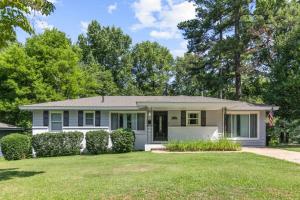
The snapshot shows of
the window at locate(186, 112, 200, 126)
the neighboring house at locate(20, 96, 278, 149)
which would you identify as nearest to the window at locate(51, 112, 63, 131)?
the neighboring house at locate(20, 96, 278, 149)

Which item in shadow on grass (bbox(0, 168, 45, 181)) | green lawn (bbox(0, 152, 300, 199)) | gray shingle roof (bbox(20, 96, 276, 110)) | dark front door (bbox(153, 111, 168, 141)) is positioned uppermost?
gray shingle roof (bbox(20, 96, 276, 110))

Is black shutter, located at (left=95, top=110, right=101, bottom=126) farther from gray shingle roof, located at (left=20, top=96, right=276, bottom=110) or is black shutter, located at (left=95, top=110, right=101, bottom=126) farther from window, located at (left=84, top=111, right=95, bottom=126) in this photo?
gray shingle roof, located at (left=20, top=96, right=276, bottom=110)

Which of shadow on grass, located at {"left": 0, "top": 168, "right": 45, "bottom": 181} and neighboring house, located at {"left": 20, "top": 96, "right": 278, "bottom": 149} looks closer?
shadow on grass, located at {"left": 0, "top": 168, "right": 45, "bottom": 181}

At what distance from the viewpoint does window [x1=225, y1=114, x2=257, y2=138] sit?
91.4ft

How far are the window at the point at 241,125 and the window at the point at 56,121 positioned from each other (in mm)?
10695

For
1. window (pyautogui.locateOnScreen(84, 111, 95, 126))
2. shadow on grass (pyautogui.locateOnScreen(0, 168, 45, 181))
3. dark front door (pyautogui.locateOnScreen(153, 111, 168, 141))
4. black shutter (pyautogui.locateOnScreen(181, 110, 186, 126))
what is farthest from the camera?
dark front door (pyautogui.locateOnScreen(153, 111, 168, 141))

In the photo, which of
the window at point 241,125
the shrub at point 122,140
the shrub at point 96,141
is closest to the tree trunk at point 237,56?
the window at point 241,125

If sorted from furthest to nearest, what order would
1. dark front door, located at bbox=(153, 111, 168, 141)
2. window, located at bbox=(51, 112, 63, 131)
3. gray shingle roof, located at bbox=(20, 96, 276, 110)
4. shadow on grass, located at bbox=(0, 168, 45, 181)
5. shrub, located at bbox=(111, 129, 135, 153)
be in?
1. dark front door, located at bbox=(153, 111, 168, 141)
2. window, located at bbox=(51, 112, 63, 131)
3. gray shingle roof, located at bbox=(20, 96, 276, 110)
4. shrub, located at bbox=(111, 129, 135, 153)
5. shadow on grass, located at bbox=(0, 168, 45, 181)

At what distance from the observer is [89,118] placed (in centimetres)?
2725

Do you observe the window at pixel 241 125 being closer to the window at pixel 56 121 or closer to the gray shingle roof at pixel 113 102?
the gray shingle roof at pixel 113 102

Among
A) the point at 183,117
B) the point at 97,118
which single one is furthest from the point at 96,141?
the point at 183,117

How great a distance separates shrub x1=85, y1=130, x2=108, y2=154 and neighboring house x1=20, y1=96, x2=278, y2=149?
220cm

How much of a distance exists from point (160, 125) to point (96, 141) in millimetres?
5217

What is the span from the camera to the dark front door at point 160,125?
92.1 feet
